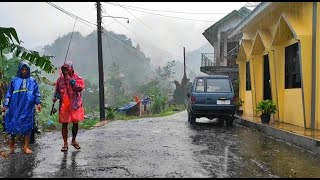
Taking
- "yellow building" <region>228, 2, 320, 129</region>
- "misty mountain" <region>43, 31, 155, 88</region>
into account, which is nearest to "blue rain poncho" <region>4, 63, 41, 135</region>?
"yellow building" <region>228, 2, 320, 129</region>

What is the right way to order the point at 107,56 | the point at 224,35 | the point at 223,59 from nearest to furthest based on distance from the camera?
the point at 223,59
the point at 224,35
the point at 107,56

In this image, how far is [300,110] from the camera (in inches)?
466

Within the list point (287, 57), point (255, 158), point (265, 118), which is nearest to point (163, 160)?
point (255, 158)

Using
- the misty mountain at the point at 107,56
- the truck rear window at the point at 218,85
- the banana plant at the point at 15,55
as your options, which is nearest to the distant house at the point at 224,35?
the truck rear window at the point at 218,85

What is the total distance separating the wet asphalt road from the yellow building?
91.5 inches

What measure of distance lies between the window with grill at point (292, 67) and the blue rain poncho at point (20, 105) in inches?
330

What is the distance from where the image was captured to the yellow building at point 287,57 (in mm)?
10531

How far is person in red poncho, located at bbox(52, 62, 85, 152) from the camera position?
7.66 metres

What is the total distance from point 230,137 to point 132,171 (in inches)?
215

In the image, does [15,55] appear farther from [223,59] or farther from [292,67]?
[223,59]

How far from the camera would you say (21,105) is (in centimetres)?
732

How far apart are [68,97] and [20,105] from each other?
94 cm

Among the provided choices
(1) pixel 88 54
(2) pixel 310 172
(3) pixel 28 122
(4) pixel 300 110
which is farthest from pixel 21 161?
(1) pixel 88 54

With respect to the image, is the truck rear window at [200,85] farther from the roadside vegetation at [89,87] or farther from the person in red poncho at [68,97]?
the person in red poncho at [68,97]
